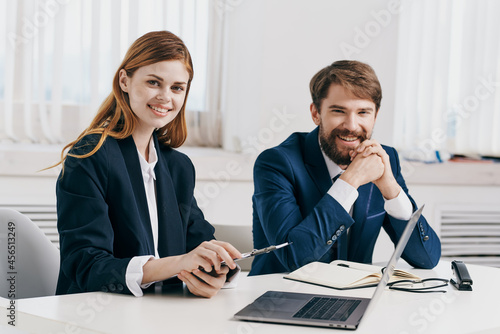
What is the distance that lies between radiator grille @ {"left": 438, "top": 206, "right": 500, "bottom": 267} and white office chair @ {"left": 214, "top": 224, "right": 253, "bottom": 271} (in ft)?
5.43

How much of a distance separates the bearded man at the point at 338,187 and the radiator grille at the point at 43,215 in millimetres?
1201

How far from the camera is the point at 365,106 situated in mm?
1979

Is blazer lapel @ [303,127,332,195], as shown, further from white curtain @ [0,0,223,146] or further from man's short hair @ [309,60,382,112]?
white curtain @ [0,0,223,146]

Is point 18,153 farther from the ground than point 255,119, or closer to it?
closer to it

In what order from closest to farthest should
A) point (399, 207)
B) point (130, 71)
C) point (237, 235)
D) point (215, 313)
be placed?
point (215, 313)
point (130, 71)
point (399, 207)
point (237, 235)

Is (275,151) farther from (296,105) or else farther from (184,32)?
(184,32)

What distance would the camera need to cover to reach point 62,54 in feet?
9.94

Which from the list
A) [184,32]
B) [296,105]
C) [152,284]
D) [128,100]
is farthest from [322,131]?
[184,32]

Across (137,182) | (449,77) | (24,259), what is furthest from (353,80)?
(449,77)

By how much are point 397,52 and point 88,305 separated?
253cm

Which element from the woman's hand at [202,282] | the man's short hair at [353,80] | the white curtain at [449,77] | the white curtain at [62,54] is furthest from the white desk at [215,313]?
the white curtain at [449,77]

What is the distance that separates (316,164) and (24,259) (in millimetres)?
927

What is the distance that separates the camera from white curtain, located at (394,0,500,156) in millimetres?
3500

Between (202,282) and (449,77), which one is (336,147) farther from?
(449,77)
